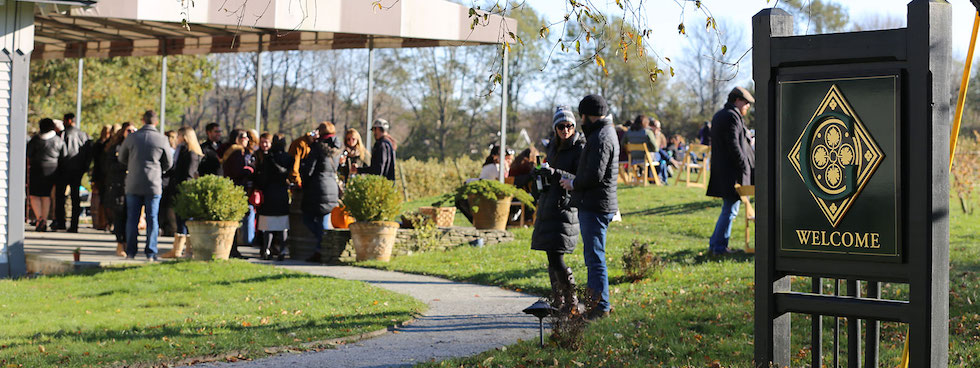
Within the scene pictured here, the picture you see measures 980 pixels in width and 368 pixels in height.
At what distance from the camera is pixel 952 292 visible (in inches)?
302

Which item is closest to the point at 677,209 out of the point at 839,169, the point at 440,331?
the point at 440,331

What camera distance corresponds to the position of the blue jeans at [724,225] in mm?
10326

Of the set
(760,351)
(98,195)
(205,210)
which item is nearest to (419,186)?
(98,195)

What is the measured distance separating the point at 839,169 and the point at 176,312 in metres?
6.10

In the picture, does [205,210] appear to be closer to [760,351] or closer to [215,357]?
[215,357]

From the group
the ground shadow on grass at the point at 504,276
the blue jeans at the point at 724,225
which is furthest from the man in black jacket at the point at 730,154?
the ground shadow on grass at the point at 504,276

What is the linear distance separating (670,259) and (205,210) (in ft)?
17.5

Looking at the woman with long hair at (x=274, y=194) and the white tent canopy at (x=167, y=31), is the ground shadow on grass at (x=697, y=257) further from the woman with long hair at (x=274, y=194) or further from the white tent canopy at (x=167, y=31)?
the woman with long hair at (x=274, y=194)

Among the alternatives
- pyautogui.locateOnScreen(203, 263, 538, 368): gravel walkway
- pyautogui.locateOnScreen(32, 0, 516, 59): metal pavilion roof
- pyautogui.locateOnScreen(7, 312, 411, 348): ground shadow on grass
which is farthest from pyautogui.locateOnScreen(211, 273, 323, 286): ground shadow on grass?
pyautogui.locateOnScreen(32, 0, 516, 59): metal pavilion roof

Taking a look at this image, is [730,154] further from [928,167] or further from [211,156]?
[211,156]

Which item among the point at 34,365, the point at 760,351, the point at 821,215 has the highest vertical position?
the point at 821,215

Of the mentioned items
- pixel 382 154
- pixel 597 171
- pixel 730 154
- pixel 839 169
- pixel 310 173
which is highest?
pixel 382 154

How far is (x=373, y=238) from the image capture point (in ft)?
40.1

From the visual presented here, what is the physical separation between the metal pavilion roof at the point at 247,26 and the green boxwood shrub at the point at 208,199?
191 centimetres
